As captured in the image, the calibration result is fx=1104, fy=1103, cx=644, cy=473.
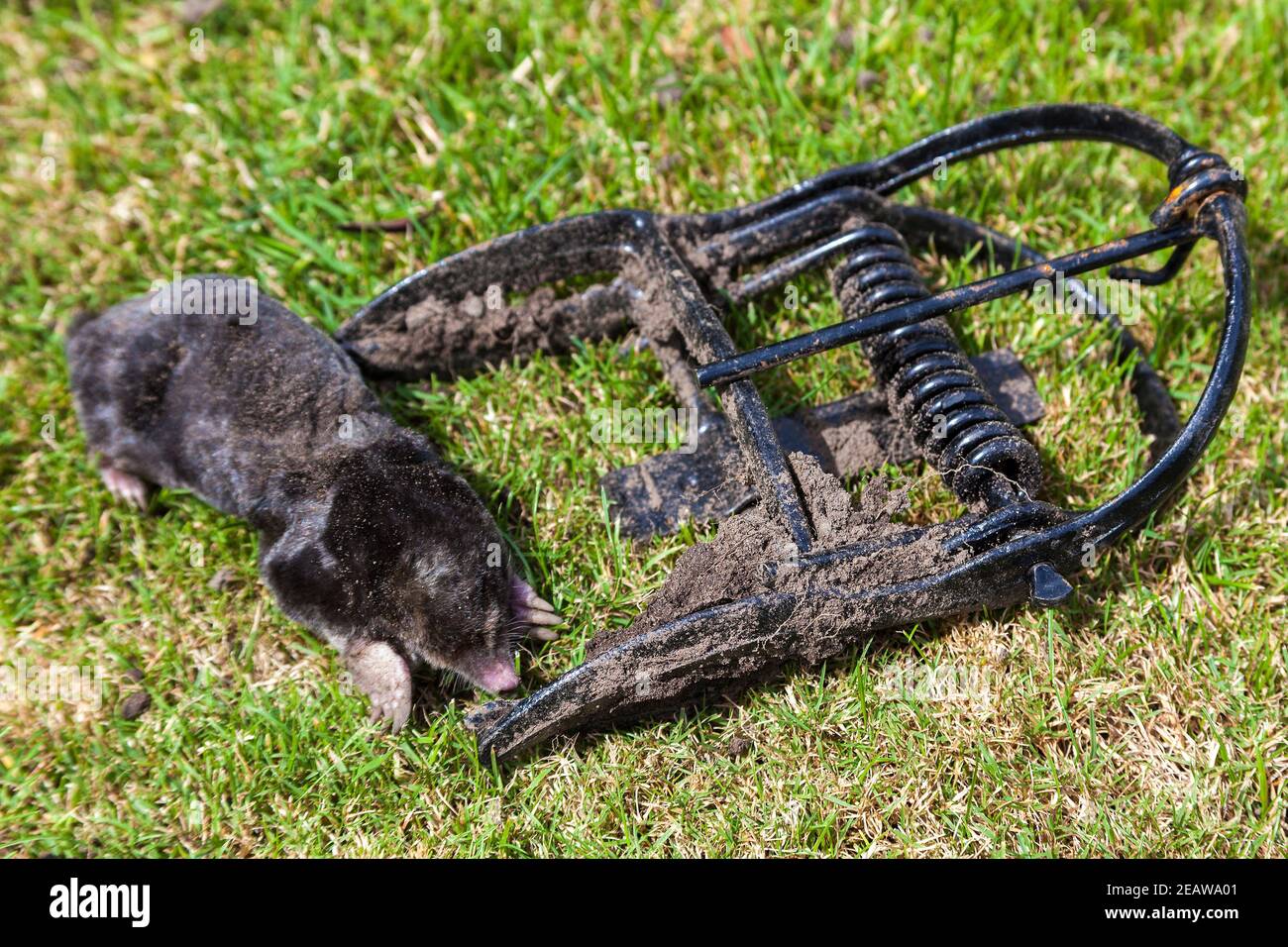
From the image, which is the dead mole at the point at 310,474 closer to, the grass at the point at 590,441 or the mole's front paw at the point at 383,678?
the mole's front paw at the point at 383,678

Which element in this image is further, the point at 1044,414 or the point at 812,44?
the point at 812,44

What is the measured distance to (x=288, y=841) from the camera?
2771mm

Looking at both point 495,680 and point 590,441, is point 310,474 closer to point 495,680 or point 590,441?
point 495,680

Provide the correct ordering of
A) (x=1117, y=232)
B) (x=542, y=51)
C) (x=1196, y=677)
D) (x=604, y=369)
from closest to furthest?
(x=1196, y=677), (x=604, y=369), (x=1117, y=232), (x=542, y=51)

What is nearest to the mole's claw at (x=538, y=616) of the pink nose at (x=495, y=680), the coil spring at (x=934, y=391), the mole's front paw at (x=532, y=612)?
the mole's front paw at (x=532, y=612)

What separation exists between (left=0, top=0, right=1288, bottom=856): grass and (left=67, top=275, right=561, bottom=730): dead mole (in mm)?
205

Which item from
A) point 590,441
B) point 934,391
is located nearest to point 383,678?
point 590,441

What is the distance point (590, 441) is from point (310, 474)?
0.84 meters

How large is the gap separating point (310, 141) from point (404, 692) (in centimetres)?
208

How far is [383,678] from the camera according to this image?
9.07ft

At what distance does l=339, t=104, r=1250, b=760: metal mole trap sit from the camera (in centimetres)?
258

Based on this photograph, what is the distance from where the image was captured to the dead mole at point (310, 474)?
2.76m
